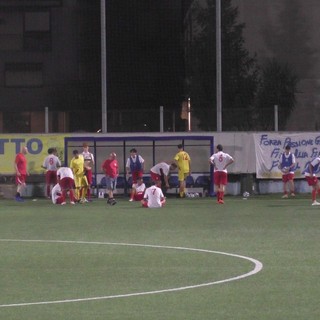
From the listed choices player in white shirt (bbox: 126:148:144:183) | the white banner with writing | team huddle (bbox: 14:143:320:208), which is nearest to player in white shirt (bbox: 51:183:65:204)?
team huddle (bbox: 14:143:320:208)

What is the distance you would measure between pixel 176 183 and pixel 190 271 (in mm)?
25112

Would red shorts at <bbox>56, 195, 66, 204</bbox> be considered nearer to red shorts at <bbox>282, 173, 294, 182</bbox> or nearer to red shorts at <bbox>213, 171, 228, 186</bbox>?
red shorts at <bbox>213, 171, 228, 186</bbox>

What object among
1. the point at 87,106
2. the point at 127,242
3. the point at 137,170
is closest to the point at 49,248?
the point at 127,242

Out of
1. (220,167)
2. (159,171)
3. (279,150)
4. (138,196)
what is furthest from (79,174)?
(279,150)

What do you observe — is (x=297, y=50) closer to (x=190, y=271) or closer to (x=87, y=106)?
(x=87, y=106)

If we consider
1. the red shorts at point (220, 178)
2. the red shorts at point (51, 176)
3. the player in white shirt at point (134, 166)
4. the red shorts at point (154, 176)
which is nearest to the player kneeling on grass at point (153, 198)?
the red shorts at point (220, 178)

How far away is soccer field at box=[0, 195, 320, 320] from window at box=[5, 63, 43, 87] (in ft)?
58.8

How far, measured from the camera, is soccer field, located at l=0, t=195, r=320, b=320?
12172 millimetres

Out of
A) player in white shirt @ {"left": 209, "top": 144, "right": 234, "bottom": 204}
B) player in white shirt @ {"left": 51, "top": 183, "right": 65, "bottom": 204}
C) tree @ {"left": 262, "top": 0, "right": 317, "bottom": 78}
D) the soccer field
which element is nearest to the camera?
the soccer field

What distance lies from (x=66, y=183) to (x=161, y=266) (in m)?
18.6

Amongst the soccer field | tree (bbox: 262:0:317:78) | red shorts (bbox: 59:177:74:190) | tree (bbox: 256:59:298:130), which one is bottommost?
the soccer field

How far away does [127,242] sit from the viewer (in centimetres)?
2080

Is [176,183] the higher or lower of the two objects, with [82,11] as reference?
lower

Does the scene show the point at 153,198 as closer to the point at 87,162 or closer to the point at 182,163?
the point at 87,162
